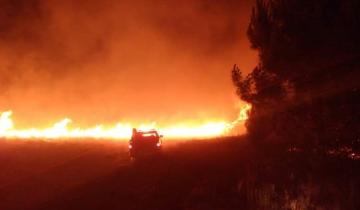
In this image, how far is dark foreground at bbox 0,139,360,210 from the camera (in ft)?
48.8

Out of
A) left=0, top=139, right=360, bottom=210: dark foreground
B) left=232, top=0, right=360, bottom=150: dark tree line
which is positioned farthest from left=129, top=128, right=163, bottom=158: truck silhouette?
left=232, top=0, right=360, bottom=150: dark tree line

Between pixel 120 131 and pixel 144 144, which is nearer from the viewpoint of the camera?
pixel 144 144

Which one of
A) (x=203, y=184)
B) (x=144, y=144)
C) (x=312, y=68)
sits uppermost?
(x=312, y=68)

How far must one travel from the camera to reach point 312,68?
23562 millimetres

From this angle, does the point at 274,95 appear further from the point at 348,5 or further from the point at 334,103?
the point at 348,5

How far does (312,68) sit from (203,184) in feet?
28.3

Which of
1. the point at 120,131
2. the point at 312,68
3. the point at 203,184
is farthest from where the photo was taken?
the point at 120,131

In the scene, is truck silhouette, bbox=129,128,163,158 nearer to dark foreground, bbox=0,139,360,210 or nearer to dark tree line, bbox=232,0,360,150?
dark foreground, bbox=0,139,360,210

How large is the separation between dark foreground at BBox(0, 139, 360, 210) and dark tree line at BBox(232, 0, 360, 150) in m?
2.04

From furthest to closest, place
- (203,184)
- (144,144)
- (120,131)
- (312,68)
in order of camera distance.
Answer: (120,131) < (144,144) < (312,68) < (203,184)

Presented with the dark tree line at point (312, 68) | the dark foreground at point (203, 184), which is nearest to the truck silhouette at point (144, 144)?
the dark foreground at point (203, 184)

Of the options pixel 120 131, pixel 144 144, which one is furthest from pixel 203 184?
Answer: pixel 120 131

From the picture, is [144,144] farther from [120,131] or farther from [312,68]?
[120,131]

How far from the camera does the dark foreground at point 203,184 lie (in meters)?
14.9
